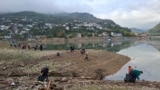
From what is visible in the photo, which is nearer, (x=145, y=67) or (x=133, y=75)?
(x=133, y=75)

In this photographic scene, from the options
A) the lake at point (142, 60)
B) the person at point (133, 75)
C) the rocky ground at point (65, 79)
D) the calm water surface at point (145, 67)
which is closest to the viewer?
the rocky ground at point (65, 79)

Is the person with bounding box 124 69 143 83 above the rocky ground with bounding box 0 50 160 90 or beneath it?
above

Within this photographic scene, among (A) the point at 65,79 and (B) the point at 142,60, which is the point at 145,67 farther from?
(A) the point at 65,79

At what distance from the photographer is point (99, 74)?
127 ft

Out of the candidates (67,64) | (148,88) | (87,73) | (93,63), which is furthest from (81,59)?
(148,88)

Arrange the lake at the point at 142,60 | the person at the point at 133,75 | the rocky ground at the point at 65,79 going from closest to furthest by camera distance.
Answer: the rocky ground at the point at 65,79, the person at the point at 133,75, the lake at the point at 142,60

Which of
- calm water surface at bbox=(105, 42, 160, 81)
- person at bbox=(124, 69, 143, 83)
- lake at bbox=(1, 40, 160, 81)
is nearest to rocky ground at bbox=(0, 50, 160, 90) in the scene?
person at bbox=(124, 69, 143, 83)

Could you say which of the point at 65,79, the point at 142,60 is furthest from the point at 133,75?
the point at 142,60

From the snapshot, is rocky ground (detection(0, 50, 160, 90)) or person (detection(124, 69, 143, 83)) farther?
person (detection(124, 69, 143, 83))

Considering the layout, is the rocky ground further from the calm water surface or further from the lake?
the lake

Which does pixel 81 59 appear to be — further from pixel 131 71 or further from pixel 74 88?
pixel 74 88

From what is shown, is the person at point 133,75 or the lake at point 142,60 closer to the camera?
the person at point 133,75

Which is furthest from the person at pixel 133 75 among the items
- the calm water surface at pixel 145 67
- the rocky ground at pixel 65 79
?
the calm water surface at pixel 145 67

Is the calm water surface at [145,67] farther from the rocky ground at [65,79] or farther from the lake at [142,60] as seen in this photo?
the rocky ground at [65,79]
